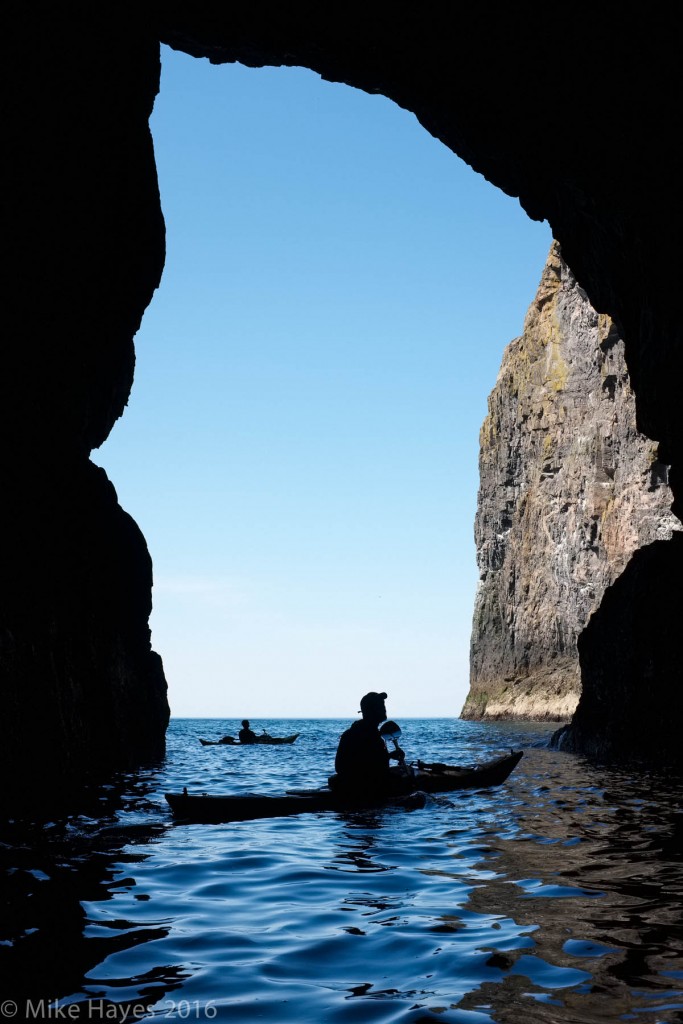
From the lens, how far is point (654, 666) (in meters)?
20.4

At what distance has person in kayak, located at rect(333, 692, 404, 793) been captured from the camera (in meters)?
12.1

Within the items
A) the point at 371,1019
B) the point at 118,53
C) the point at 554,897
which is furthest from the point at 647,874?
the point at 118,53

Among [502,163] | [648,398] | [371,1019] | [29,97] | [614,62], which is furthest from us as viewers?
[502,163]

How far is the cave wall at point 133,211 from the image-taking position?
46.4 feet

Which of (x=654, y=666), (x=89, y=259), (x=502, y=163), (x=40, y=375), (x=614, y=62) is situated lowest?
(x=654, y=666)

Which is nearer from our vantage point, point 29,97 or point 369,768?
point 369,768

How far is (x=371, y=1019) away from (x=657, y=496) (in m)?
60.0

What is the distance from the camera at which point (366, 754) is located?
12.3 m

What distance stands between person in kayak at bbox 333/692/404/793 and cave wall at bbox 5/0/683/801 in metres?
4.67

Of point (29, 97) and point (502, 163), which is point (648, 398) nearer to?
point (502, 163)

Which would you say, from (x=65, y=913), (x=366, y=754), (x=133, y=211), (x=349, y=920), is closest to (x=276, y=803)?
(x=366, y=754)

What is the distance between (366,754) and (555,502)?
59847mm

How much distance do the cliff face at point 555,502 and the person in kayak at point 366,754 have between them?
5011 centimetres

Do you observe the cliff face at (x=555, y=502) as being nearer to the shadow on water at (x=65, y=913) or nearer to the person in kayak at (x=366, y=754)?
the person in kayak at (x=366, y=754)
